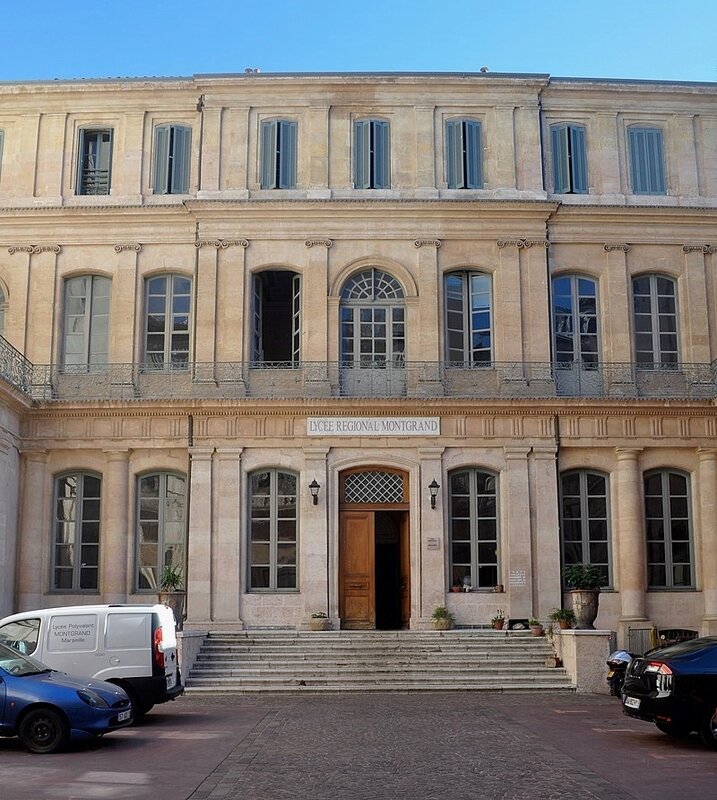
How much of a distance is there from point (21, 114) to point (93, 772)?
2044 cm

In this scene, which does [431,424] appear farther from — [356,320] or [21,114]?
[21,114]

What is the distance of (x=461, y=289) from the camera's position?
88.3 ft

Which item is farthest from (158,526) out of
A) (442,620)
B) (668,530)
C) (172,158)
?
(668,530)

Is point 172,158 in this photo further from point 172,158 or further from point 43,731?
point 43,731

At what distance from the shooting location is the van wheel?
12.7 meters

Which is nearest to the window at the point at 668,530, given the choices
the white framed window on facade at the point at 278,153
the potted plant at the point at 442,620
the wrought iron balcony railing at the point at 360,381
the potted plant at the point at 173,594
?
the wrought iron balcony railing at the point at 360,381

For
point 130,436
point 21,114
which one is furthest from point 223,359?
point 21,114

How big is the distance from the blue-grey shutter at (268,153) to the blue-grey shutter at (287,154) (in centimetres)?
15

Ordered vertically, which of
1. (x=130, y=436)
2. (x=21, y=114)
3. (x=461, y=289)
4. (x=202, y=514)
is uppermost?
(x=21, y=114)

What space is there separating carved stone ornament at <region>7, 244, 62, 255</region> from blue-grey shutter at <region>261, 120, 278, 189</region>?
17.5 feet

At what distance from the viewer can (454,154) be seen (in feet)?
89.9

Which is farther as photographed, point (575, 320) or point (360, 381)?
point (575, 320)

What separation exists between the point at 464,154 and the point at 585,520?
31.1ft

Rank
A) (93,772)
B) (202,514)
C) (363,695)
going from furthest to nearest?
(202,514), (363,695), (93,772)
